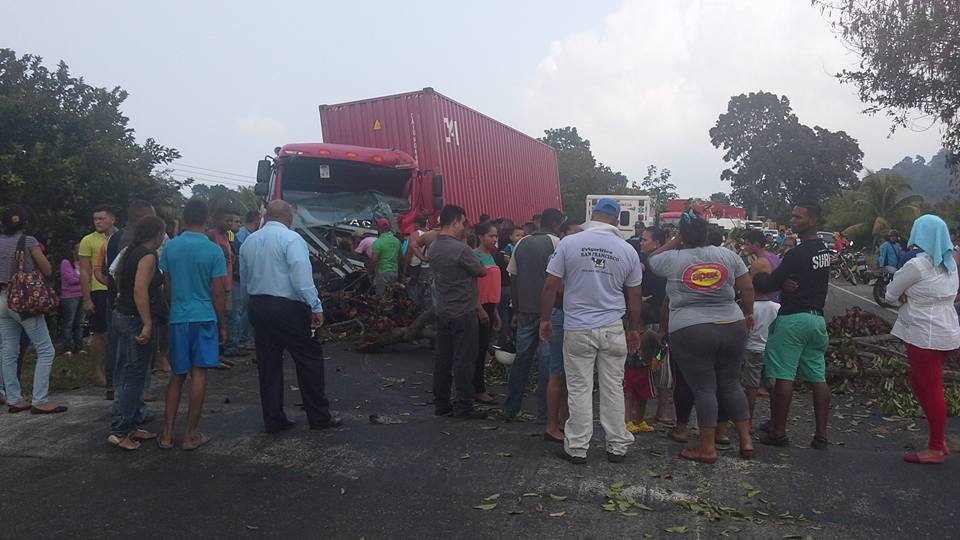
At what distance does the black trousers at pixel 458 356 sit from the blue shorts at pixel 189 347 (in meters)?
1.89

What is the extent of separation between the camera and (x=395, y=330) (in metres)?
9.45

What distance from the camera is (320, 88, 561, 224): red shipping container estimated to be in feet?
43.3

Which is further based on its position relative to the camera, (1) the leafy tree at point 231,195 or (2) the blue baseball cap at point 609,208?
(1) the leafy tree at point 231,195

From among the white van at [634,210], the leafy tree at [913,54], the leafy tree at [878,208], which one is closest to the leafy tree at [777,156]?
the leafy tree at [878,208]

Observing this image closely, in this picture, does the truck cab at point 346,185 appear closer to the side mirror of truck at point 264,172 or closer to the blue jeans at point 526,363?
the side mirror of truck at point 264,172

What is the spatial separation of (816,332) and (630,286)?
144cm

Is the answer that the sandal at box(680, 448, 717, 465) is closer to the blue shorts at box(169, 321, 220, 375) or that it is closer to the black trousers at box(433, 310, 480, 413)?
the black trousers at box(433, 310, 480, 413)

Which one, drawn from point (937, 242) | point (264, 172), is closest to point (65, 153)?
point (264, 172)

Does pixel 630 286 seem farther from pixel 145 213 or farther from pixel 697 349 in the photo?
pixel 145 213

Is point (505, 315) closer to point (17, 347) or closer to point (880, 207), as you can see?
point (17, 347)

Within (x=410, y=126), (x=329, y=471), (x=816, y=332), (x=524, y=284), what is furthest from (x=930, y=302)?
(x=410, y=126)

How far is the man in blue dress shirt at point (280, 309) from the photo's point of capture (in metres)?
5.48

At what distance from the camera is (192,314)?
518cm

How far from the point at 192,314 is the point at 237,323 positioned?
4.10 m
